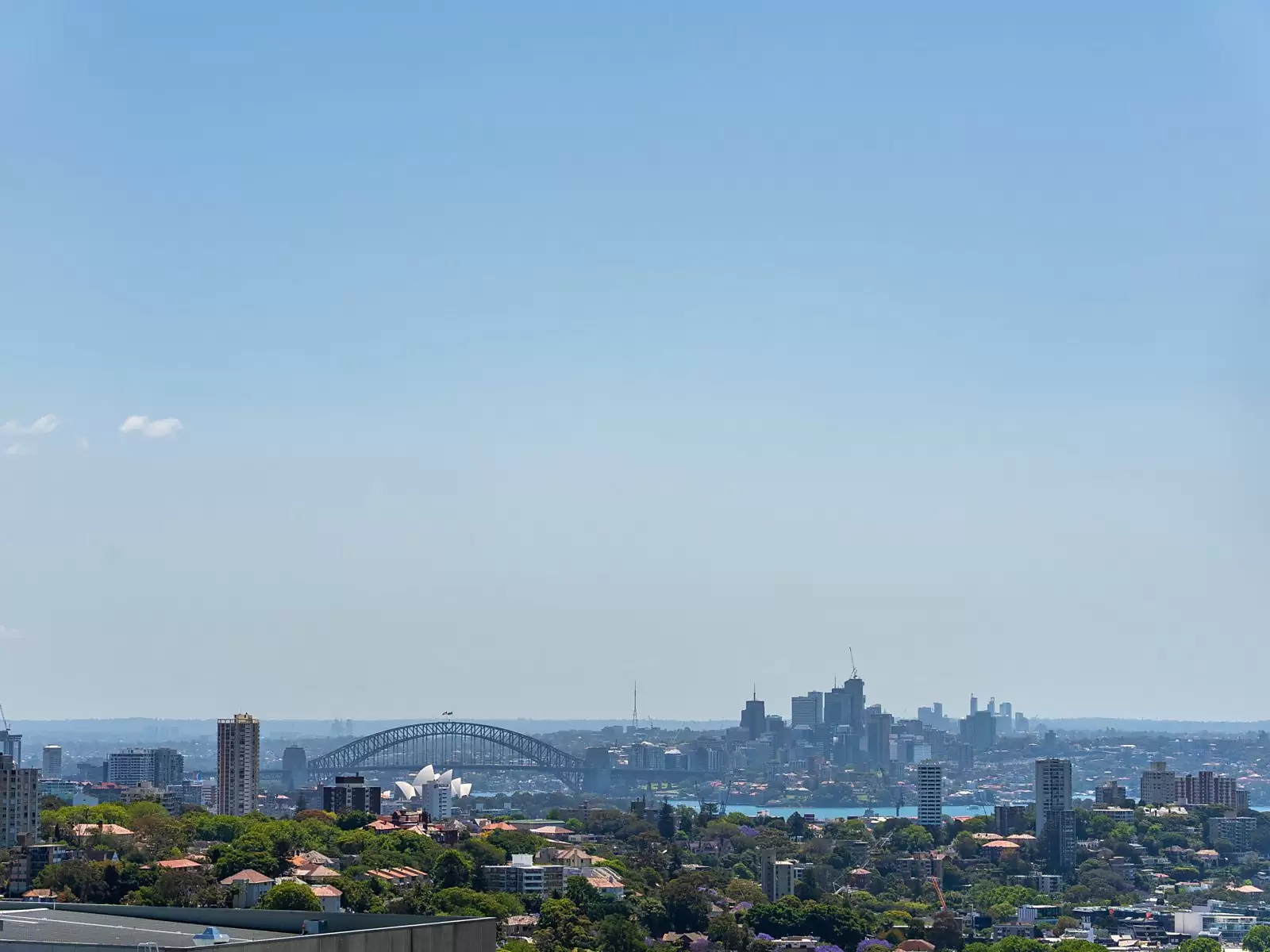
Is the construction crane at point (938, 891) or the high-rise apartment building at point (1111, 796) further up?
the high-rise apartment building at point (1111, 796)

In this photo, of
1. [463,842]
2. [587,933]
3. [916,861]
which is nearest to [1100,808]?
[916,861]

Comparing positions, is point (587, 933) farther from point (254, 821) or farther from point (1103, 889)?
point (1103, 889)

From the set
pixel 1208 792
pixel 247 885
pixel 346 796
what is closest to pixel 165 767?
pixel 346 796

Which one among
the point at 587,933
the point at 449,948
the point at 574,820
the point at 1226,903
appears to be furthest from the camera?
the point at 574,820

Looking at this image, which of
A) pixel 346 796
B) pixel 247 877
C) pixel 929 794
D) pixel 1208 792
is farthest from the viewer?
pixel 1208 792

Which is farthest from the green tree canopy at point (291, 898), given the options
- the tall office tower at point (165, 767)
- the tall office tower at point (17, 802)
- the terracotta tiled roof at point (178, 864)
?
the tall office tower at point (165, 767)

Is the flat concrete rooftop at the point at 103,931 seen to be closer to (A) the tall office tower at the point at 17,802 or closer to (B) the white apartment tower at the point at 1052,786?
(A) the tall office tower at the point at 17,802

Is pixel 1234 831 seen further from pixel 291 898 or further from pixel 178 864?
pixel 291 898
